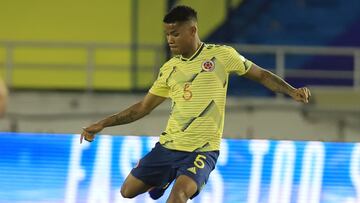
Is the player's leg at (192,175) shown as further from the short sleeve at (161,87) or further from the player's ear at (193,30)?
the player's ear at (193,30)

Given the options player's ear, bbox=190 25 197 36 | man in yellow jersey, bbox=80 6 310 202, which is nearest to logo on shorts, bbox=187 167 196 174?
man in yellow jersey, bbox=80 6 310 202

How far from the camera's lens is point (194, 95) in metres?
6.20

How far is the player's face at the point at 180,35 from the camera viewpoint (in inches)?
241

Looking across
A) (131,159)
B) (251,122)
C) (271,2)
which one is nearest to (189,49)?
(131,159)

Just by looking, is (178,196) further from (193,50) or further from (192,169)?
(193,50)

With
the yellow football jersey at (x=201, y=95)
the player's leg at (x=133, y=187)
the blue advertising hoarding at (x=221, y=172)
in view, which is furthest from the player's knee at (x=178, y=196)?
the blue advertising hoarding at (x=221, y=172)

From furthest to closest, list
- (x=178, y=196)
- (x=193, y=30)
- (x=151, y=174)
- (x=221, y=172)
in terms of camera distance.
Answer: (x=221, y=172)
(x=151, y=174)
(x=193, y=30)
(x=178, y=196)

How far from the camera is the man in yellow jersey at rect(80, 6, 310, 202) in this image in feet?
20.1

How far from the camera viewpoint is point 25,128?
11.3 m

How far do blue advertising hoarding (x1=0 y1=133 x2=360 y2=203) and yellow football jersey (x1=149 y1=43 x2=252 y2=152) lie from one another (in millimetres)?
1931

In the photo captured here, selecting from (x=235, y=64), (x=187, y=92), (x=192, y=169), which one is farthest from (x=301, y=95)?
(x=192, y=169)

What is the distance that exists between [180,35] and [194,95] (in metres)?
0.42

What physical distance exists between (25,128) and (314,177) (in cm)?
437

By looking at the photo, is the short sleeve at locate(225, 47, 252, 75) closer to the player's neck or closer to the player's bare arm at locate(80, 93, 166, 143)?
the player's neck
